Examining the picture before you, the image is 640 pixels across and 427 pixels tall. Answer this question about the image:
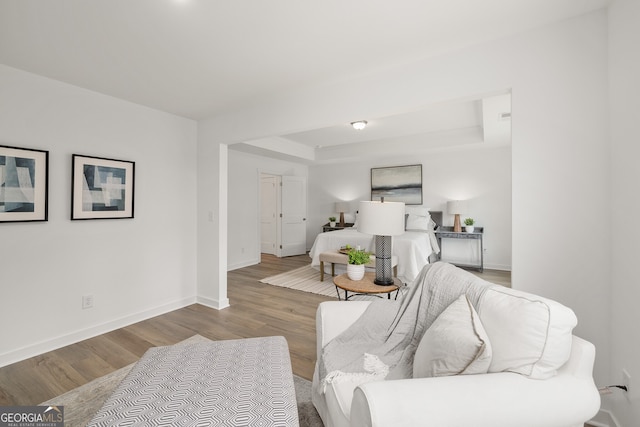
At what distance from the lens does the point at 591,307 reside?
1658 millimetres

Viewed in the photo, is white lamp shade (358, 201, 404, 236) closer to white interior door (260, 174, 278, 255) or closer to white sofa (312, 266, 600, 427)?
white sofa (312, 266, 600, 427)

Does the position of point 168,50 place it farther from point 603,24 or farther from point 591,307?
point 591,307

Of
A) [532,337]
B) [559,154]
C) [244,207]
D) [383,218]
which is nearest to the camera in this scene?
[532,337]

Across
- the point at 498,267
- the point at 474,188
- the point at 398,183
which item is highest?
the point at 398,183

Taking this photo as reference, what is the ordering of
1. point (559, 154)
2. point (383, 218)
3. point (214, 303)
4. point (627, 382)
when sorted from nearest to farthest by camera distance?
1. point (627, 382)
2. point (559, 154)
3. point (383, 218)
4. point (214, 303)

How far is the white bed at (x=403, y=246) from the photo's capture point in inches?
164

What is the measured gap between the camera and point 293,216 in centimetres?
709

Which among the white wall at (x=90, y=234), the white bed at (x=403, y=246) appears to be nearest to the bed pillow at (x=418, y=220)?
the white bed at (x=403, y=246)

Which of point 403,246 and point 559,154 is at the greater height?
point 559,154

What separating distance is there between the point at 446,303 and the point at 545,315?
0.48 metres

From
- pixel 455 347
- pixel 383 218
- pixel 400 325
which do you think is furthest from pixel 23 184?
pixel 455 347

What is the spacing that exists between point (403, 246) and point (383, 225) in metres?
2.17

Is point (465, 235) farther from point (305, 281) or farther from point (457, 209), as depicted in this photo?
point (305, 281)

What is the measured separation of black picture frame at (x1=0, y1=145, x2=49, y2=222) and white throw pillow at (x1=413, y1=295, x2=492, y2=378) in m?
3.17
